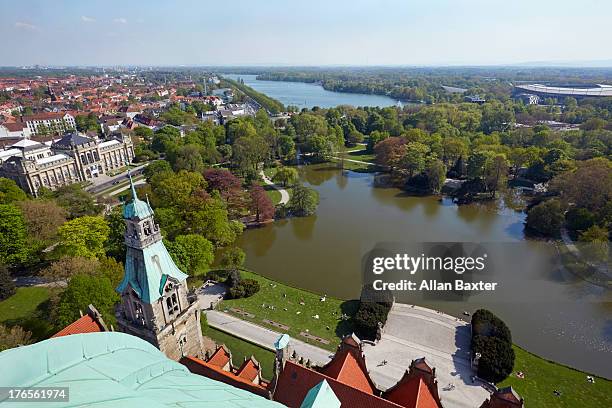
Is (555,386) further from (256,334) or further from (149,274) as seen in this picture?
(149,274)

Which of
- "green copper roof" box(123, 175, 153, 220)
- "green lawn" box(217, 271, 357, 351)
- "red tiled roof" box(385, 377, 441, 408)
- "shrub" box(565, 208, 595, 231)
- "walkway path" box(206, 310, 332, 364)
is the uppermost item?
"green copper roof" box(123, 175, 153, 220)

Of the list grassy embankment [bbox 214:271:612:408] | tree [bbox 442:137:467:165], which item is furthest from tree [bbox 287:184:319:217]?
tree [bbox 442:137:467:165]

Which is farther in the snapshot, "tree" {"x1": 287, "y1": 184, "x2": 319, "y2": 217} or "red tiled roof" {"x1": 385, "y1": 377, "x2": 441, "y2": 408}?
"tree" {"x1": 287, "y1": 184, "x2": 319, "y2": 217}

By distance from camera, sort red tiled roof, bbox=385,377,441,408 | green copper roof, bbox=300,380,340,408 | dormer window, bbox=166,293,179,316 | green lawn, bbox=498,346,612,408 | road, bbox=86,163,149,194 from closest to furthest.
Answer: green copper roof, bbox=300,380,340,408, red tiled roof, bbox=385,377,441,408, dormer window, bbox=166,293,179,316, green lawn, bbox=498,346,612,408, road, bbox=86,163,149,194

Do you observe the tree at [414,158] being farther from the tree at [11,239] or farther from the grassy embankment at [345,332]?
the tree at [11,239]

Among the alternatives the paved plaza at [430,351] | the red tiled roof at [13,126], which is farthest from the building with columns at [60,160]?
the paved plaza at [430,351]

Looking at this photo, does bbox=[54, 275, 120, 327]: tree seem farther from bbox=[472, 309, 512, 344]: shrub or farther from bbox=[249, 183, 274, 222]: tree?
bbox=[472, 309, 512, 344]: shrub

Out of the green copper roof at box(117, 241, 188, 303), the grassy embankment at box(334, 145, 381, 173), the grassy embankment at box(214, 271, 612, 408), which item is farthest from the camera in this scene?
the grassy embankment at box(334, 145, 381, 173)

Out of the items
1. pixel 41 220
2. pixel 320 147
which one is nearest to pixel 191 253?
pixel 41 220
